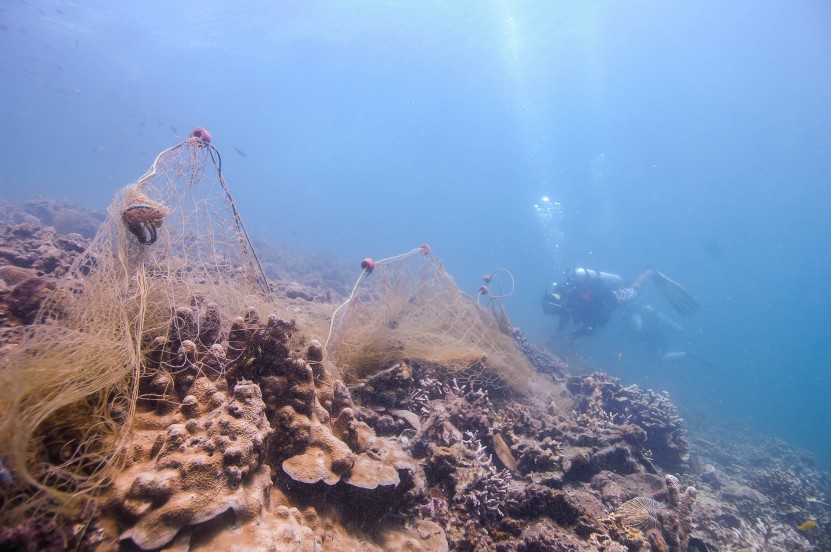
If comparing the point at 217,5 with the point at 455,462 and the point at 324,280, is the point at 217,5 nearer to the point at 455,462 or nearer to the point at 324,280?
the point at 324,280

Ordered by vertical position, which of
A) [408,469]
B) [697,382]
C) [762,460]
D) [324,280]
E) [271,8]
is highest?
[271,8]

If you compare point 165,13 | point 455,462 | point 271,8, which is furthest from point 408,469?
point 165,13

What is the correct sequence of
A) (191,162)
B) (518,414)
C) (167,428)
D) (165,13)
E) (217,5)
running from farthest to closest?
1. (165,13)
2. (217,5)
3. (518,414)
4. (191,162)
5. (167,428)

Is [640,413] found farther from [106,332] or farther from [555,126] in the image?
[555,126]

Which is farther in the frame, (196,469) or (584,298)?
(584,298)

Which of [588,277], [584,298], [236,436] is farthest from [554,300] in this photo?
[236,436]

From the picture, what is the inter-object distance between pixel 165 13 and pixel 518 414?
215 feet

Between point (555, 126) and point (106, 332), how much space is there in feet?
400

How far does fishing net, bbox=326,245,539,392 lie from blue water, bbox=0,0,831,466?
9.65 metres

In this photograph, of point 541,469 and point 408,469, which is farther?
point 541,469

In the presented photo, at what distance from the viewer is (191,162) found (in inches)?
157

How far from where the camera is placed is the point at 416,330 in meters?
7.08

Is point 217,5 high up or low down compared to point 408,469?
up

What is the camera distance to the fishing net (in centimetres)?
579
